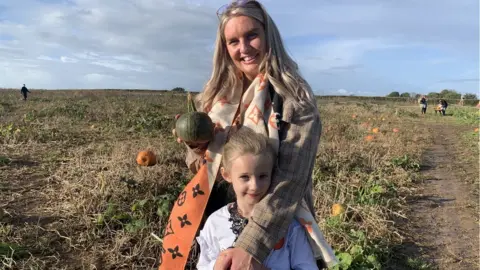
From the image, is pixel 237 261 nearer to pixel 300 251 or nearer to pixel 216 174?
pixel 300 251

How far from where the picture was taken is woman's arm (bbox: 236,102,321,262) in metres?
1.76

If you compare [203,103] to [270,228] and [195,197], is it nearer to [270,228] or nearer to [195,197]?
[195,197]

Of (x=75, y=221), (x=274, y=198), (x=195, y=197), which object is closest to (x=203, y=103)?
(x=195, y=197)

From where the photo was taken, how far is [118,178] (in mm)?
4492

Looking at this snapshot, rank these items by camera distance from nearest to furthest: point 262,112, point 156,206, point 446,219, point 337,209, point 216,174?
point 262,112 → point 216,174 → point 156,206 → point 337,209 → point 446,219

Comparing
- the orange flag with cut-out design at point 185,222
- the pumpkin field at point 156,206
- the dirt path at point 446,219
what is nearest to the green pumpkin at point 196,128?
the orange flag with cut-out design at point 185,222

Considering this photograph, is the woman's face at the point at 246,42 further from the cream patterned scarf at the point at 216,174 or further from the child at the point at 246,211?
the child at the point at 246,211

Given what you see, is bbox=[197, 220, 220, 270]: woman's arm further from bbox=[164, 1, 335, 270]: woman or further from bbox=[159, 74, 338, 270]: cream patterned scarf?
bbox=[164, 1, 335, 270]: woman

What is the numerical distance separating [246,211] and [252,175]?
0.22m

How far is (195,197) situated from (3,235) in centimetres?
250

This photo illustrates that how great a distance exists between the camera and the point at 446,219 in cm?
501

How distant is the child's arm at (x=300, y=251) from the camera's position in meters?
1.89

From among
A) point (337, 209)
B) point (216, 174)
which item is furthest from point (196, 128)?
point (337, 209)

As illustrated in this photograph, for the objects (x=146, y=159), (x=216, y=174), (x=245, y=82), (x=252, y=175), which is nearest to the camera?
(x=252, y=175)
